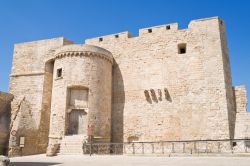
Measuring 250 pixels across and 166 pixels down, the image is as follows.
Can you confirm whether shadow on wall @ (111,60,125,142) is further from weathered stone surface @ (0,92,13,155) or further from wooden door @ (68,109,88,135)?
weathered stone surface @ (0,92,13,155)

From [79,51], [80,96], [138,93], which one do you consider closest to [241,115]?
[138,93]

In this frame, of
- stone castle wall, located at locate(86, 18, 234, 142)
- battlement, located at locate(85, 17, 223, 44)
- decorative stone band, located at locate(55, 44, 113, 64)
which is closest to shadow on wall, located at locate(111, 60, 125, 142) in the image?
stone castle wall, located at locate(86, 18, 234, 142)

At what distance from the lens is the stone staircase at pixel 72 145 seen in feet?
48.1

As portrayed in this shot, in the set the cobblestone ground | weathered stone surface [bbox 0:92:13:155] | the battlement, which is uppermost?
the battlement

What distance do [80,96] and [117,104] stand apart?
2.91 m

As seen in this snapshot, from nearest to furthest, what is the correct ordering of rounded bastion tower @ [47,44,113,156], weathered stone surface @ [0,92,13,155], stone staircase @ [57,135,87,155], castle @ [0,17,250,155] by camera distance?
weathered stone surface @ [0,92,13,155]
stone staircase @ [57,135,87,155]
castle @ [0,17,250,155]
rounded bastion tower @ [47,44,113,156]

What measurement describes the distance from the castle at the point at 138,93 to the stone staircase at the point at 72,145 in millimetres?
256

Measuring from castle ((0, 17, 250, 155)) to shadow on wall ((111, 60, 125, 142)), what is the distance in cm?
7

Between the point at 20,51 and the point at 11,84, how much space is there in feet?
8.90

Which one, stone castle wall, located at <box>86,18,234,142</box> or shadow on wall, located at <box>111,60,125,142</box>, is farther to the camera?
shadow on wall, located at <box>111,60,125,142</box>

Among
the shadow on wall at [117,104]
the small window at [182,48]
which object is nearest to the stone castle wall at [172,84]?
the shadow on wall at [117,104]

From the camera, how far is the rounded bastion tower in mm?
16266

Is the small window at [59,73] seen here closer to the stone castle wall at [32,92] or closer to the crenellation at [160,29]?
the stone castle wall at [32,92]

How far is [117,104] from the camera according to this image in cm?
1844
